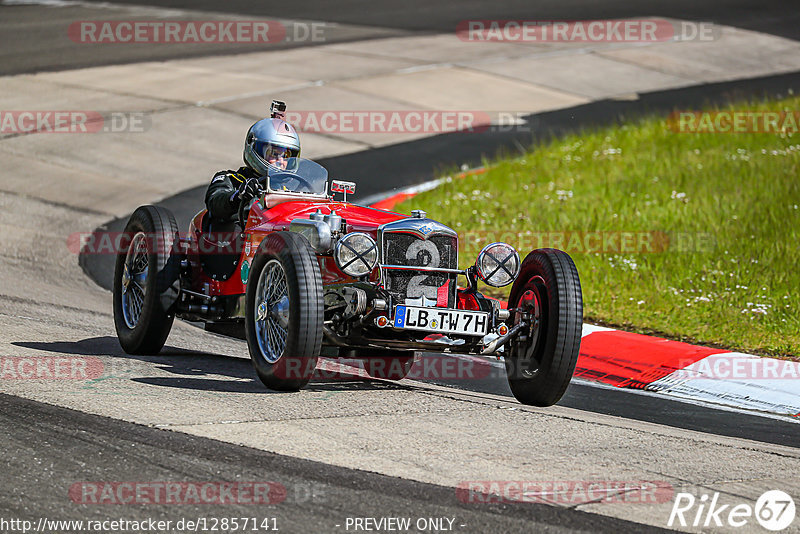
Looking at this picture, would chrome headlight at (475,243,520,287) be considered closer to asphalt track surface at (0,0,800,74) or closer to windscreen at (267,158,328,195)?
windscreen at (267,158,328,195)

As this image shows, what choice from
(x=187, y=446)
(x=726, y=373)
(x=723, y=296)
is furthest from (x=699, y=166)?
(x=187, y=446)

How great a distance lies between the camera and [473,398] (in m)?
7.15

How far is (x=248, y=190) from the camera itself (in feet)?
26.1

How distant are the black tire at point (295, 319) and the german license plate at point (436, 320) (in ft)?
1.57

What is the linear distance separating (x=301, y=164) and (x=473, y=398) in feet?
7.25

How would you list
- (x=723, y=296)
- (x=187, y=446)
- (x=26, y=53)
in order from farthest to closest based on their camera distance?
(x=26, y=53)
(x=723, y=296)
(x=187, y=446)

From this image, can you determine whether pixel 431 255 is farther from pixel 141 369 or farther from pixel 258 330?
pixel 141 369

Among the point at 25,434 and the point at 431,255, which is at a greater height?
the point at 431,255

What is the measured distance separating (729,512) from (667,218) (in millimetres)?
7530
